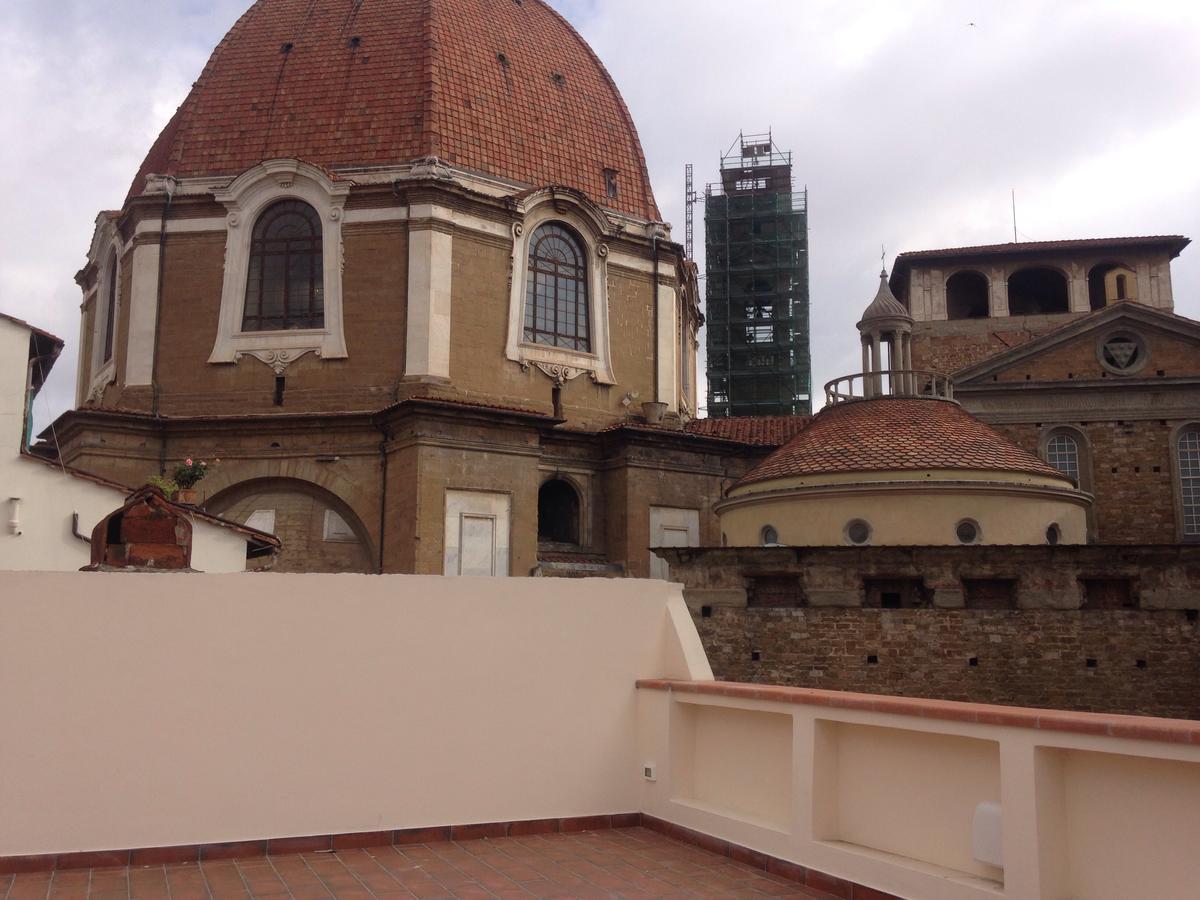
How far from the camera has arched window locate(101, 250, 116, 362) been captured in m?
28.0

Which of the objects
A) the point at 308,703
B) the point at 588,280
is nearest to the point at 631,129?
the point at 588,280

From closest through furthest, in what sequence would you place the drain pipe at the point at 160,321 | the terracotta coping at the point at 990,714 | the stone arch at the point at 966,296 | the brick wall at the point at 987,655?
the terracotta coping at the point at 990,714 → the brick wall at the point at 987,655 → the drain pipe at the point at 160,321 → the stone arch at the point at 966,296

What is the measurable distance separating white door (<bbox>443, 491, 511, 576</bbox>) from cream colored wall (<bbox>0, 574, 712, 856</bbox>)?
14.1m

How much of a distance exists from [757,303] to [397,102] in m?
24.8

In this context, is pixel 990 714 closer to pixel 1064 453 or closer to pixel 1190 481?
pixel 1064 453

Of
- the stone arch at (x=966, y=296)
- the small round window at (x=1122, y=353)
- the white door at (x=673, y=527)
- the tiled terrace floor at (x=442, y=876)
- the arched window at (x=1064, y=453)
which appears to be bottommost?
the tiled terrace floor at (x=442, y=876)

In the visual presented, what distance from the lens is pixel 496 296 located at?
1033 inches

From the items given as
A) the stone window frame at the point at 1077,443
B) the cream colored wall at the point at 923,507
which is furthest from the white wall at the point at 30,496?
the stone window frame at the point at 1077,443

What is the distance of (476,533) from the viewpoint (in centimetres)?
2372

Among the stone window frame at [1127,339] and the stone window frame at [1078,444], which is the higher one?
the stone window frame at [1127,339]

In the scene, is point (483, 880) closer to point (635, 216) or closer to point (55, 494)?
point (55, 494)

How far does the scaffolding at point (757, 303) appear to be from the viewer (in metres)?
47.9

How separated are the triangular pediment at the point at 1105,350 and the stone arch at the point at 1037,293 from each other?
1154 cm

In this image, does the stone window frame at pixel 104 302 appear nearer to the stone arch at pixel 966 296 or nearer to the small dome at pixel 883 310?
the small dome at pixel 883 310
